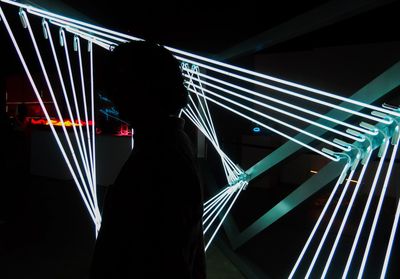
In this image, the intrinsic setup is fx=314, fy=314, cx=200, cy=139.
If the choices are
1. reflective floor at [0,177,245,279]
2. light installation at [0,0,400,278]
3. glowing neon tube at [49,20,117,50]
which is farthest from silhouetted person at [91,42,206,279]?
reflective floor at [0,177,245,279]

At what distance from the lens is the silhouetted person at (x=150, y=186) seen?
66 centimetres

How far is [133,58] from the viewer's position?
0.74 m

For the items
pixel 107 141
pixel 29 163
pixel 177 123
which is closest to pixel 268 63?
pixel 107 141

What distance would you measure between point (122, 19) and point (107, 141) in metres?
4.01

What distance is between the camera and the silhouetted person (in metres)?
0.66

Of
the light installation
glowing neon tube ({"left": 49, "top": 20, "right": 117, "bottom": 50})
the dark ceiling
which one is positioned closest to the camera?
the light installation

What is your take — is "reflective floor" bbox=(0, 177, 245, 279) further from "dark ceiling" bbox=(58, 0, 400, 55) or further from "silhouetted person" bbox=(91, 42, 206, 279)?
"silhouetted person" bbox=(91, 42, 206, 279)

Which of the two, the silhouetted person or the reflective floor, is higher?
the silhouetted person

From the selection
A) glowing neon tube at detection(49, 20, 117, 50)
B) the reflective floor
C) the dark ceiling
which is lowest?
the reflective floor

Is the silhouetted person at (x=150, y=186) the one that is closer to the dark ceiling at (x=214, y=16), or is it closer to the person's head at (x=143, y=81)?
the person's head at (x=143, y=81)

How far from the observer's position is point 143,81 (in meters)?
0.73

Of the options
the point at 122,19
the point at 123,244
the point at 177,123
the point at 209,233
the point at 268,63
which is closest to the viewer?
the point at 123,244

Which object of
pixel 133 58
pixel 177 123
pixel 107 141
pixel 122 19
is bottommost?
pixel 107 141

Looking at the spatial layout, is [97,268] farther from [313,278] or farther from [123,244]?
[313,278]
